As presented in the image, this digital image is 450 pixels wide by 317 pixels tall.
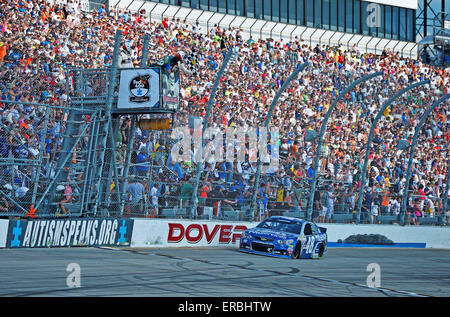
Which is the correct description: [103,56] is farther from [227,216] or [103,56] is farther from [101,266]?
[101,266]

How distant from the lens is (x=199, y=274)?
571 inches

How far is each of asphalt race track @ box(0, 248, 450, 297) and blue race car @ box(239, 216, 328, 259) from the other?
15.3 inches

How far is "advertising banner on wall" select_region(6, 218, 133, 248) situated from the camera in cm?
1778

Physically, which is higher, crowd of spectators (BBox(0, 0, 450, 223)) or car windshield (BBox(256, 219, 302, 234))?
crowd of spectators (BBox(0, 0, 450, 223))

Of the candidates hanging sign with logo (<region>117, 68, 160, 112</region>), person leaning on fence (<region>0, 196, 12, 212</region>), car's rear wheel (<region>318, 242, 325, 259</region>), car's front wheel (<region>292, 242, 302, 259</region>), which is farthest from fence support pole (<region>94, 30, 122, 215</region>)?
car's rear wheel (<region>318, 242, 325, 259</region>)

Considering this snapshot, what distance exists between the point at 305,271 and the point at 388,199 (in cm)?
1053

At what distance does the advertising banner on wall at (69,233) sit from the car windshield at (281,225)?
11.8 feet

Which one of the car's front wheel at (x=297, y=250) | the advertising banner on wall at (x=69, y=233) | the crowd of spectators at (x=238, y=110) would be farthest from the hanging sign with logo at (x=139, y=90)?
the car's front wheel at (x=297, y=250)

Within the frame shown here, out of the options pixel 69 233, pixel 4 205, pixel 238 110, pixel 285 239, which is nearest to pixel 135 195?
pixel 69 233

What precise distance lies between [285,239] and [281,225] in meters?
1.01

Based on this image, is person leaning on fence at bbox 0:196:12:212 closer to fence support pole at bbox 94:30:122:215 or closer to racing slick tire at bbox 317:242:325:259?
fence support pole at bbox 94:30:122:215

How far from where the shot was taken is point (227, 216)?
21953 mm

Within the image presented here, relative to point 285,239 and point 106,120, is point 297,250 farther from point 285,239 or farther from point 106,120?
point 106,120
